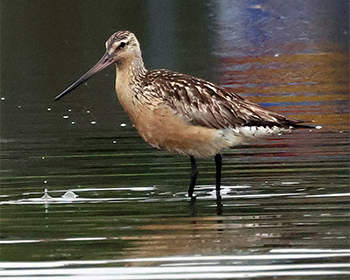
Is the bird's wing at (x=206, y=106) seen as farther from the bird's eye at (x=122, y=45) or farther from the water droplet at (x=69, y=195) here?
the water droplet at (x=69, y=195)

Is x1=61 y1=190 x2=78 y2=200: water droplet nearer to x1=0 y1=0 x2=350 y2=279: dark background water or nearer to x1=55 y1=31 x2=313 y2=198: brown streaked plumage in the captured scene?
x1=0 y1=0 x2=350 y2=279: dark background water

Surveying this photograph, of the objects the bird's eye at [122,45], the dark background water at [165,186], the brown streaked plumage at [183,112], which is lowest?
the dark background water at [165,186]

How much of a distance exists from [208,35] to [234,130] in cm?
1671

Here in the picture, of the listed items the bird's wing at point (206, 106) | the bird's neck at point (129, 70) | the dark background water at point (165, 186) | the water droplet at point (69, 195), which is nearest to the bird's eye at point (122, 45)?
the bird's neck at point (129, 70)

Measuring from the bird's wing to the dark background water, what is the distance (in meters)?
0.56

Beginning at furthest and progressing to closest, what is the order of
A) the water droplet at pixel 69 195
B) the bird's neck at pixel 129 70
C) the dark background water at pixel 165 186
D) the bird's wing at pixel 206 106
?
the bird's neck at pixel 129 70
the bird's wing at pixel 206 106
the water droplet at pixel 69 195
the dark background water at pixel 165 186

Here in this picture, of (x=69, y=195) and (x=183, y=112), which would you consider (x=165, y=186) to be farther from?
(x=69, y=195)

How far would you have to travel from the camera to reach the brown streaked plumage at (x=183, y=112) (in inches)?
357

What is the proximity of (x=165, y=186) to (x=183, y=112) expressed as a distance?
733 mm

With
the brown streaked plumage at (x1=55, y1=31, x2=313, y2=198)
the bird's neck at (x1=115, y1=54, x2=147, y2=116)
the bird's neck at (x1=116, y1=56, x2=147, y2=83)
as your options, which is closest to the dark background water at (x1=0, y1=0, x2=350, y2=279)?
the brown streaked plumage at (x1=55, y1=31, x2=313, y2=198)

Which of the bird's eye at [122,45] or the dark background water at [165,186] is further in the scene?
the bird's eye at [122,45]

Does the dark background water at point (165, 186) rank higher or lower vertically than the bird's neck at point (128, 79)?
lower

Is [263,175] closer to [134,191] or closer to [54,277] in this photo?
[134,191]

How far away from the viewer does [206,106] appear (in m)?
9.30
